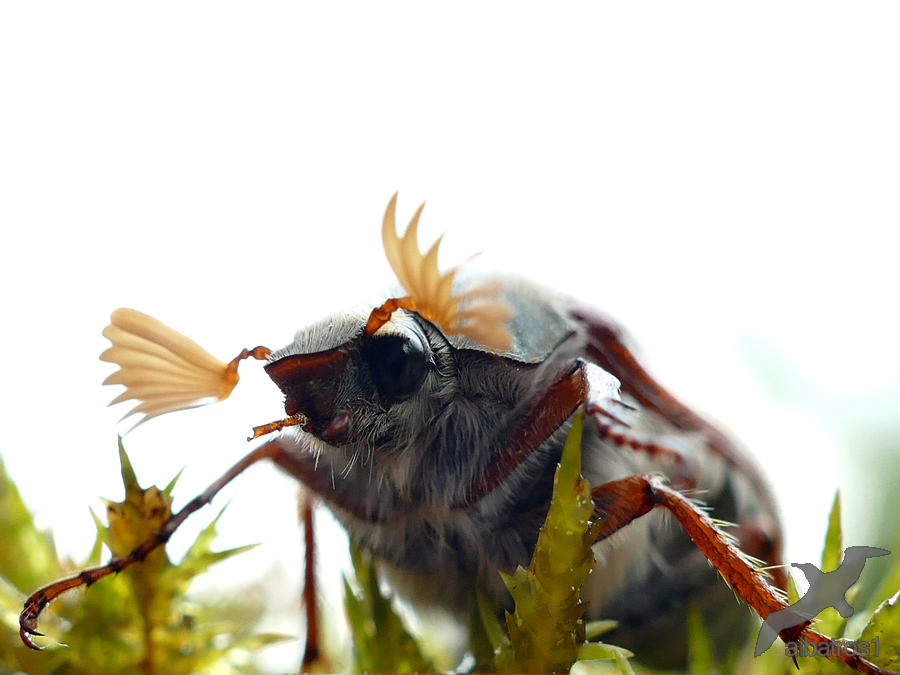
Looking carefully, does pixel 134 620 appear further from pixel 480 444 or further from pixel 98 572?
pixel 480 444

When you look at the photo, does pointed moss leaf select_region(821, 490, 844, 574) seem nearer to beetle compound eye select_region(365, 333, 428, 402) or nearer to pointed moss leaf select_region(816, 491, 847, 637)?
pointed moss leaf select_region(816, 491, 847, 637)

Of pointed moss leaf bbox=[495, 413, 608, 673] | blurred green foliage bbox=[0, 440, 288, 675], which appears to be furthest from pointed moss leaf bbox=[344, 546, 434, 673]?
pointed moss leaf bbox=[495, 413, 608, 673]

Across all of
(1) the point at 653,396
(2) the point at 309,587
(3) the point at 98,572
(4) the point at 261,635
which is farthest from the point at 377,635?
(1) the point at 653,396

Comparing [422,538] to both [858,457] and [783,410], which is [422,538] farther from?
[858,457]

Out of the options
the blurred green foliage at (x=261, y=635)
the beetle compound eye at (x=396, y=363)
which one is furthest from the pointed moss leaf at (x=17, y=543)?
the beetle compound eye at (x=396, y=363)

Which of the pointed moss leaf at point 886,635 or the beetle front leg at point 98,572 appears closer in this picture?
the pointed moss leaf at point 886,635

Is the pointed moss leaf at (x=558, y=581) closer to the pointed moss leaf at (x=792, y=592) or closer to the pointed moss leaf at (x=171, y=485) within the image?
the pointed moss leaf at (x=792, y=592)
